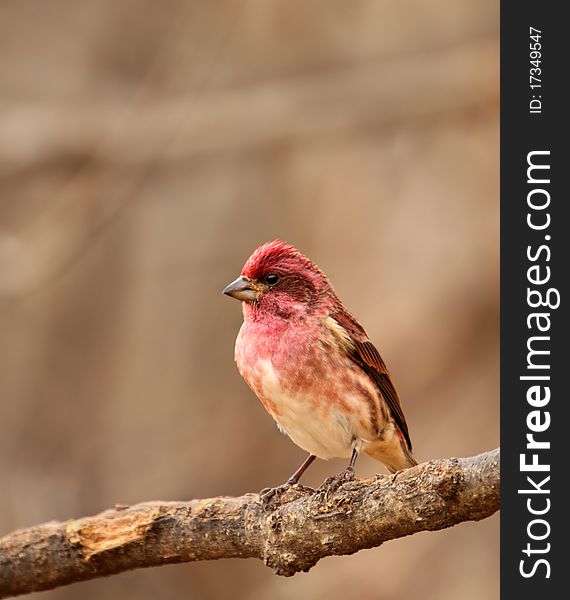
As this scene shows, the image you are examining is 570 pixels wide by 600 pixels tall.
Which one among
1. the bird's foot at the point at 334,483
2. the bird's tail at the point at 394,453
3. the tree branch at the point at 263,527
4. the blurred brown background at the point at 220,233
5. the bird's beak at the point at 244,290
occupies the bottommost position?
the tree branch at the point at 263,527

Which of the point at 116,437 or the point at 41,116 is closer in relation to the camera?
the point at 41,116

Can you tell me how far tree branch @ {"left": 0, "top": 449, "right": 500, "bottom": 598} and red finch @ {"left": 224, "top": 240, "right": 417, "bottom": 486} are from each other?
61cm

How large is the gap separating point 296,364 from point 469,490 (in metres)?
1.76

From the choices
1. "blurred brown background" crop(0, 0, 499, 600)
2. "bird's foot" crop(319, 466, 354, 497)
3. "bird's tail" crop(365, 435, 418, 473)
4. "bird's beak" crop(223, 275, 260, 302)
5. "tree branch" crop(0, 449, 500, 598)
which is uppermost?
"blurred brown background" crop(0, 0, 499, 600)

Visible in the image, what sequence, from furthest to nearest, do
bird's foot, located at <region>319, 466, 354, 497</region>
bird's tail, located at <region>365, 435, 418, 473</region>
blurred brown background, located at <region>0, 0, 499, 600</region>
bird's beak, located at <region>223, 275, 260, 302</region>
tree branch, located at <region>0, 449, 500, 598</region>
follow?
blurred brown background, located at <region>0, 0, 499, 600</region>, bird's tail, located at <region>365, 435, 418, 473</region>, bird's beak, located at <region>223, 275, 260, 302</region>, bird's foot, located at <region>319, 466, 354, 497</region>, tree branch, located at <region>0, 449, 500, 598</region>

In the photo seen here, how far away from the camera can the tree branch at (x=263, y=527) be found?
3.97 m

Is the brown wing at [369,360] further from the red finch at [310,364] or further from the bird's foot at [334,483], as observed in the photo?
the bird's foot at [334,483]

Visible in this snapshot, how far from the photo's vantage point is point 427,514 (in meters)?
4.04

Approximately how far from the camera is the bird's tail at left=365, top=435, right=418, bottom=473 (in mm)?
5898

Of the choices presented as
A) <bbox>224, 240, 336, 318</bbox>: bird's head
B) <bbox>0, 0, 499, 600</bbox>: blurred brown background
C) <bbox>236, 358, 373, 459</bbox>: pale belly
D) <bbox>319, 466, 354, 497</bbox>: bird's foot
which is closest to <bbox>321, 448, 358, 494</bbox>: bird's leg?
<bbox>319, 466, 354, 497</bbox>: bird's foot

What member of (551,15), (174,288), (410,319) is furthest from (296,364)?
(174,288)

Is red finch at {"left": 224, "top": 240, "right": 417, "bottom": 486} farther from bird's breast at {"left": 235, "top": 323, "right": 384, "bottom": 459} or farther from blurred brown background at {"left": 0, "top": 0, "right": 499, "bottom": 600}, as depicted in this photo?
blurred brown background at {"left": 0, "top": 0, "right": 499, "bottom": 600}

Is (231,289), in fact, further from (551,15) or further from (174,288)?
(174,288)

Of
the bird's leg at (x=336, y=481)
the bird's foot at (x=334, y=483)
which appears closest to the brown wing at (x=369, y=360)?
the bird's leg at (x=336, y=481)
